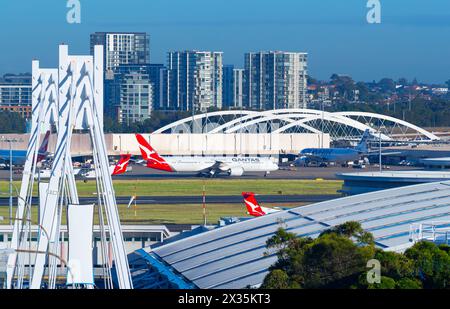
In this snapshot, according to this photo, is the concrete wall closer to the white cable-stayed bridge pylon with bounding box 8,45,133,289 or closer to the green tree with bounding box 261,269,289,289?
the white cable-stayed bridge pylon with bounding box 8,45,133,289

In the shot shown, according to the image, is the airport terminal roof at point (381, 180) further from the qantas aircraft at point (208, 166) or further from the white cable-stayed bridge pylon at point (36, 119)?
the qantas aircraft at point (208, 166)

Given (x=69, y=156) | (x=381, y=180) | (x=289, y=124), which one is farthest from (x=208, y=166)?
(x=69, y=156)

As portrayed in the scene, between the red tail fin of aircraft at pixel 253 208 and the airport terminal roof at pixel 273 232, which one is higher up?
the airport terminal roof at pixel 273 232

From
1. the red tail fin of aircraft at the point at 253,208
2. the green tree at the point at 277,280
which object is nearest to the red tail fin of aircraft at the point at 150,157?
the red tail fin of aircraft at the point at 253,208

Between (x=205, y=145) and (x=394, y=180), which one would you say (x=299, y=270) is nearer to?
(x=394, y=180)

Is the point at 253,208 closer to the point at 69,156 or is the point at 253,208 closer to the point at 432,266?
the point at 69,156

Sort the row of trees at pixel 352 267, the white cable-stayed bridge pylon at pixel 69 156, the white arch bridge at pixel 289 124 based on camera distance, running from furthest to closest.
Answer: the white arch bridge at pixel 289 124
the white cable-stayed bridge pylon at pixel 69 156
the row of trees at pixel 352 267

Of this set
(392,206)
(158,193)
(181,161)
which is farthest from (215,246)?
(181,161)
